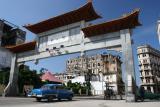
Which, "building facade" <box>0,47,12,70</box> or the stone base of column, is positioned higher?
"building facade" <box>0,47,12,70</box>

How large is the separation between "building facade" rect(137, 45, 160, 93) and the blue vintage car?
202ft

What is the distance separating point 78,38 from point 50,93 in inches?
293

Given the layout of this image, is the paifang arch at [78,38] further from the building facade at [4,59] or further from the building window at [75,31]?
the building facade at [4,59]

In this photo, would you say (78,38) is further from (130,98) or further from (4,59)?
(4,59)

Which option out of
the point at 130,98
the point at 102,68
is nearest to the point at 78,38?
the point at 130,98

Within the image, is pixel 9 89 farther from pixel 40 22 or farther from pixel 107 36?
pixel 107 36

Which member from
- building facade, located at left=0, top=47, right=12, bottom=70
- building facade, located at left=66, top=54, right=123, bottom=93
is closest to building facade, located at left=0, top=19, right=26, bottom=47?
building facade, located at left=0, top=47, right=12, bottom=70

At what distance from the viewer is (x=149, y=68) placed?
76.2 meters

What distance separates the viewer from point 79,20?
2256 centimetres

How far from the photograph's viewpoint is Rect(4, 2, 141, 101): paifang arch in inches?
721

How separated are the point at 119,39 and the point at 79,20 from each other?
18.4 ft

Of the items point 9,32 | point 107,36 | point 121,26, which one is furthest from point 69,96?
point 9,32

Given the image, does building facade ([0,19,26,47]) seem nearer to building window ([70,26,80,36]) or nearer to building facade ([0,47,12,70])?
building facade ([0,47,12,70])

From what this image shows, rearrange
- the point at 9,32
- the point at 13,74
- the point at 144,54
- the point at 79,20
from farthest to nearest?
the point at 144,54
the point at 9,32
the point at 13,74
the point at 79,20
